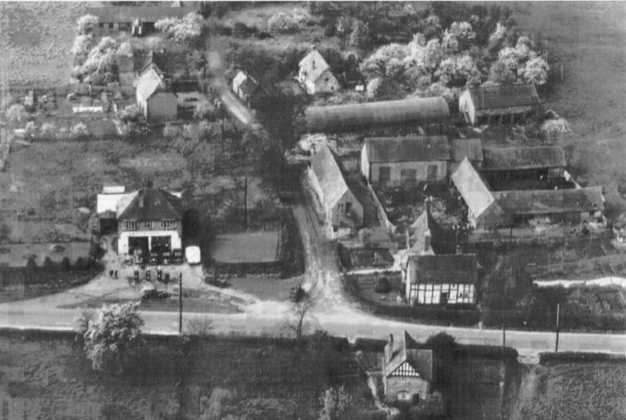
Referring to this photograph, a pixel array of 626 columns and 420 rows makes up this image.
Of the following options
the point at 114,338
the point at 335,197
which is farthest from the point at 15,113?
the point at 114,338

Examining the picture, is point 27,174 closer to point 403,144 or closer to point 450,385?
point 403,144

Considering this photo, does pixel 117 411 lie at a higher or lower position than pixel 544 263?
lower

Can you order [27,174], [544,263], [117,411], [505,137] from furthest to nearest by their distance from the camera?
[505,137]
[27,174]
[544,263]
[117,411]

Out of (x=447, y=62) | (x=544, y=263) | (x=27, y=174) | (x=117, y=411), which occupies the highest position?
(x=447, y=62)

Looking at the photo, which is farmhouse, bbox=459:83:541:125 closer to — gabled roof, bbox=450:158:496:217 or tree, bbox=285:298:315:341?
gabled roof, bbox=450:158:496:217

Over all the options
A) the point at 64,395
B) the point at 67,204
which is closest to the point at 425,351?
the point at 64,395

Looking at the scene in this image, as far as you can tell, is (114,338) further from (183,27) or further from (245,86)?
(183,27)

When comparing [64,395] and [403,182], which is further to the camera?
[403,182]

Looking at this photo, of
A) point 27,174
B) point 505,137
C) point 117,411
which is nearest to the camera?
point 117,411

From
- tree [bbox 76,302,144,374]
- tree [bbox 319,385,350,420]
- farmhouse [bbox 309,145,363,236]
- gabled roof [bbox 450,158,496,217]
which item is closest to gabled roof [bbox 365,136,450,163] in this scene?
gabled roof [bbox 450,158,496,217]
